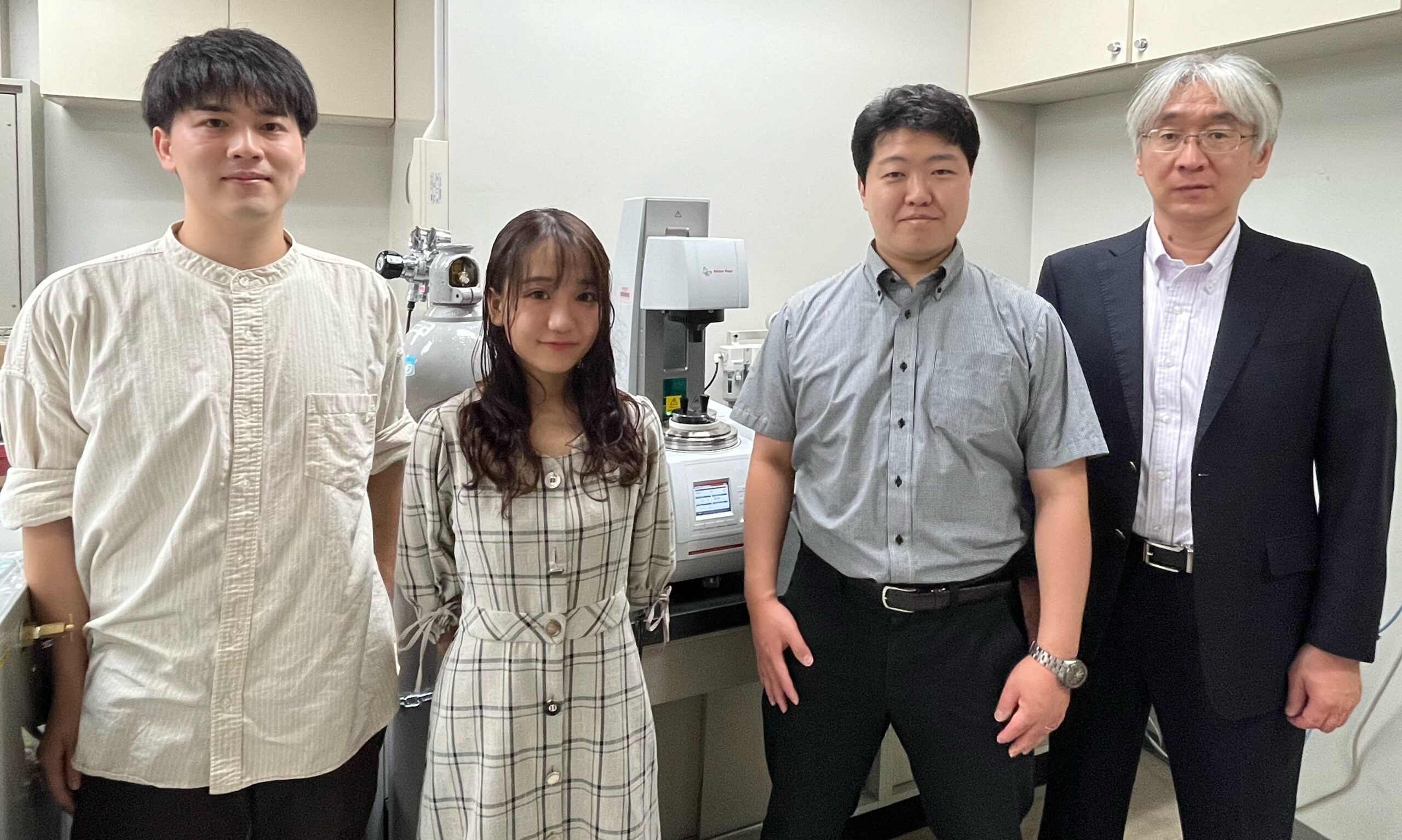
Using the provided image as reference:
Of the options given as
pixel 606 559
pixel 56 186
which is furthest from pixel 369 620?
pixel 56 186

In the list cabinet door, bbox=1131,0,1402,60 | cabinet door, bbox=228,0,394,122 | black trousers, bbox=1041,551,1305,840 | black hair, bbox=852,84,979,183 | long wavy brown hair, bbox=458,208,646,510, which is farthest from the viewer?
cabinet door, bbox=228,0,394,122

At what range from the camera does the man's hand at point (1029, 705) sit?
4.41ft

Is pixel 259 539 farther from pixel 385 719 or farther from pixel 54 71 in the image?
pixel 54 71

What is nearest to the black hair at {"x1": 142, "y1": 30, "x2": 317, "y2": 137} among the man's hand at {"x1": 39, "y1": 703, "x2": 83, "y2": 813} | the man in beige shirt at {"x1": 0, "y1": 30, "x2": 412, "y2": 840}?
the man in beige shirt at {"x1": 0, "y1": 30, "x2": 412, "y2": 840}

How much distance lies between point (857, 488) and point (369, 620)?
72 centimetres

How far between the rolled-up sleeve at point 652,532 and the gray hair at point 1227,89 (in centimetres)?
91

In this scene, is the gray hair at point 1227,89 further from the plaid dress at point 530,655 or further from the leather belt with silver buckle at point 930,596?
the plaid dress at point 530,655

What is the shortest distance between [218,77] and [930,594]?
1.14 metres

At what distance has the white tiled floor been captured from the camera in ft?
7.60

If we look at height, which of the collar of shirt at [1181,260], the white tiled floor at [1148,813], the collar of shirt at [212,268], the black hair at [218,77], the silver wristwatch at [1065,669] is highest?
the black hair at [218,77]

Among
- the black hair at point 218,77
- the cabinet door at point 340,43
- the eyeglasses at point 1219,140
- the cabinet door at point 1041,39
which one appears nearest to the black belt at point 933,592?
the eyeglasses at point 1219,140

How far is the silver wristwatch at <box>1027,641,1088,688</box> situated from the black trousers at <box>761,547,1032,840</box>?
5 cm

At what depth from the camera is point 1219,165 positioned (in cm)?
141

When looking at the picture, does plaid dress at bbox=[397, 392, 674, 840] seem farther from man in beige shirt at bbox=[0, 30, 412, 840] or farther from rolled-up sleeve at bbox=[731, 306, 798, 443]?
rolled-up sleeve at bbox=[731, 306, 798, 443]
